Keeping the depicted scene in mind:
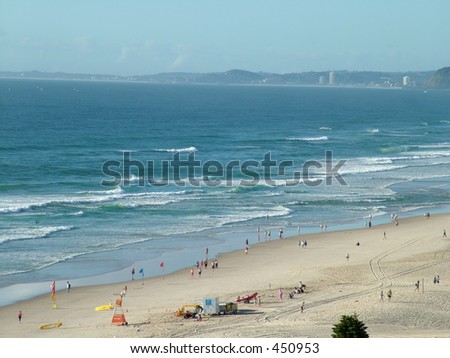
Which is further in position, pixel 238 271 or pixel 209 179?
pixel 209 179

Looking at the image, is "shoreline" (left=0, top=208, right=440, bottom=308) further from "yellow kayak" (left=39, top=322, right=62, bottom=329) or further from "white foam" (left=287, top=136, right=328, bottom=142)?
"white foam" (left=287, top=136, right=328, bottom=142)

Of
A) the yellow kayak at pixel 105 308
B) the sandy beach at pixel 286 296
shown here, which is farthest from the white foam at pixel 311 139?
the yellow kayak at pixel 105 308

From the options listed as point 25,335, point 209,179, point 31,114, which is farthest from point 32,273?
point 31,114

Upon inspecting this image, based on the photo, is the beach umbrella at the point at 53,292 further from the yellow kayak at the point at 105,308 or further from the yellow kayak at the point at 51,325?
the yellow kayak at the point at 51,325

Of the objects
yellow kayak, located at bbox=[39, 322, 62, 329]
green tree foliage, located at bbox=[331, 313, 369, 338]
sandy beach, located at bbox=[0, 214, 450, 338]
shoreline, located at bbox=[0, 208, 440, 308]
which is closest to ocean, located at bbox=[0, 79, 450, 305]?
shoreline, located at bbox=[0, 208, 440, 308]

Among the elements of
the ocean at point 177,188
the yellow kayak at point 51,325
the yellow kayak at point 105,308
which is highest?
the ocean at point 177,188

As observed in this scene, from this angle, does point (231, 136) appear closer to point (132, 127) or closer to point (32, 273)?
point (132, 127)

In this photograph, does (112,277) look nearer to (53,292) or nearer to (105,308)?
(53,292)
